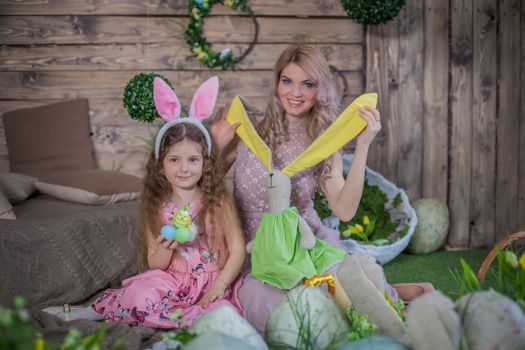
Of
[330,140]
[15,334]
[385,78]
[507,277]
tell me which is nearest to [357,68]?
[385,78]

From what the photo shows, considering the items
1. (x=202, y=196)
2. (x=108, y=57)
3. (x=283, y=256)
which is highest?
(x=108, y=57)

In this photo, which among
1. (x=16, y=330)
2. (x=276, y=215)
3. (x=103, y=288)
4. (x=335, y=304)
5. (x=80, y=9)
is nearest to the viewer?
(x=16, y=330)

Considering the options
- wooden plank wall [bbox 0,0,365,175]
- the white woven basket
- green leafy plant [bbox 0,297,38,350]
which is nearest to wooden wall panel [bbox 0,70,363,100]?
wooden plank wall [bbox 0,0,365,175]

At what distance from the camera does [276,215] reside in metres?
2.18

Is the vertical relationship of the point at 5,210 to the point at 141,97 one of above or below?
below

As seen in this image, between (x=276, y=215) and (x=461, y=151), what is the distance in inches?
95.7

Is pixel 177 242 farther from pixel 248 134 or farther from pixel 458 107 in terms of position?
pixel 458 107

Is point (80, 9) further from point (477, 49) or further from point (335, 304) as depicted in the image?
point (335, 304)

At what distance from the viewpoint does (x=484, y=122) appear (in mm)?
4195

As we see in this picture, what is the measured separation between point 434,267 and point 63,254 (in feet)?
7.19

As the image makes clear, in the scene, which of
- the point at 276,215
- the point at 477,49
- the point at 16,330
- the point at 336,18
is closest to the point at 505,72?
the point at 477,49

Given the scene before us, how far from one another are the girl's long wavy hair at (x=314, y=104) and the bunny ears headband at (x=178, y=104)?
0.77ft

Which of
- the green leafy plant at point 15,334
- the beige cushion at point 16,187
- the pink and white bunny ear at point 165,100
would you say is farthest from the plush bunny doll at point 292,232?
the beige cushion at point 16,187

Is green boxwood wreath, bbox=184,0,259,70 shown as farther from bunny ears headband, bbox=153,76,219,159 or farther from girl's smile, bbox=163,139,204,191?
girl's smile, bbox=163,139,204,191
